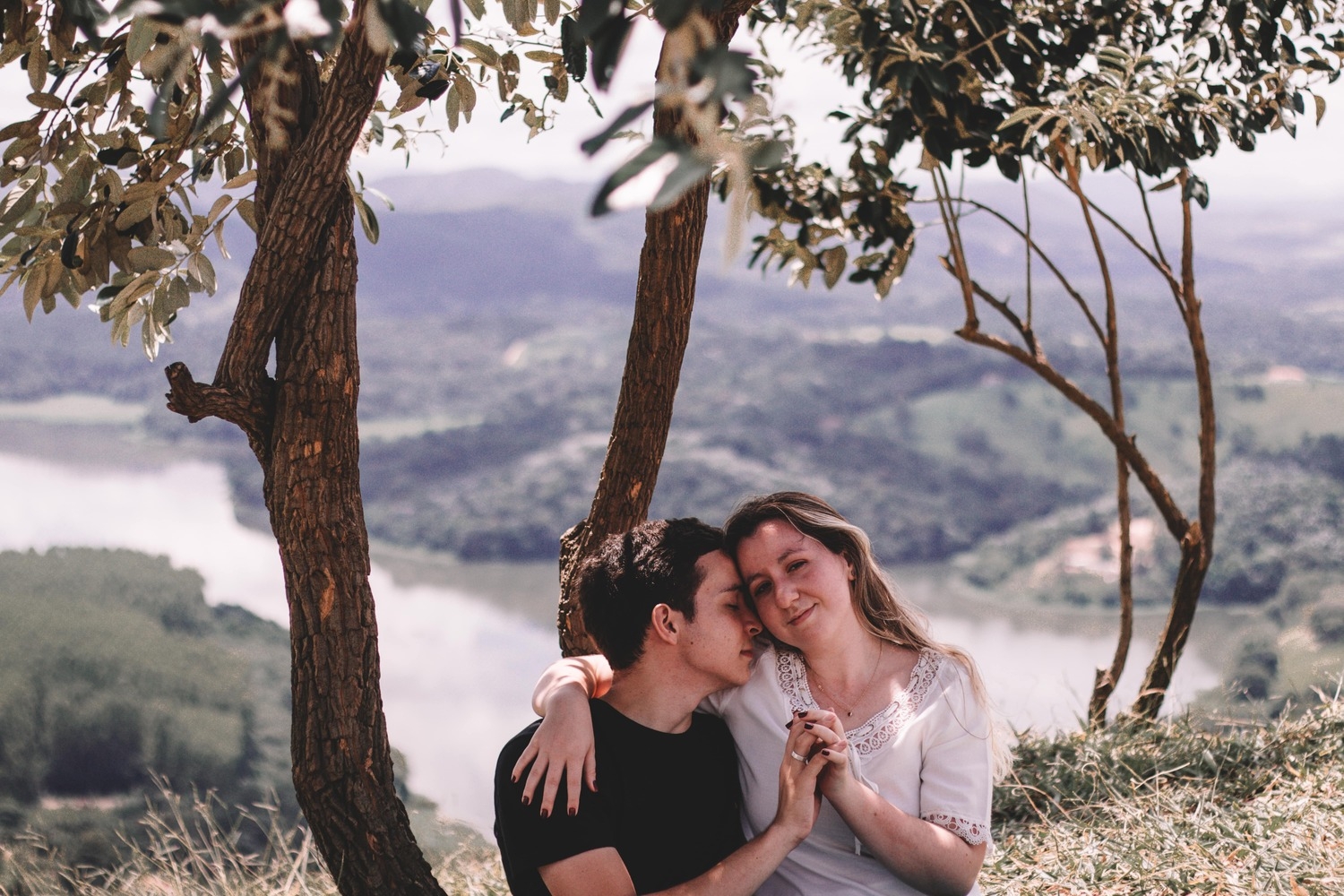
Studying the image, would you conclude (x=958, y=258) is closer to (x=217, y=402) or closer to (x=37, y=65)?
(x=217, y=402)

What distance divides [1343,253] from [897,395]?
3989mm

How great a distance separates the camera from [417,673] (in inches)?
276

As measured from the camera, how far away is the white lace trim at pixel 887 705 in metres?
1.61

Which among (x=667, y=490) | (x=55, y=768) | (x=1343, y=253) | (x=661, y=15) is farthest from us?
(x=1343, y=253)

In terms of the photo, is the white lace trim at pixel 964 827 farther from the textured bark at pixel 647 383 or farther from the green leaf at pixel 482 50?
the green leaf at pixel 482 50

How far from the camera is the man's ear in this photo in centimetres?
155

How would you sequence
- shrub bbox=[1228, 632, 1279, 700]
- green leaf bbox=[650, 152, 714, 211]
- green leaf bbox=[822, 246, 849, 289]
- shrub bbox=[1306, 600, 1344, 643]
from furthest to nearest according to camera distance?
shrub bbox=[1306, 600, 1344, 643]
shrub bbox=[1228, 632, 1279, 700]
green leaf bbox=[822, 246, 849, 289]
green leaf bbox=[650, 152, 714, 211]

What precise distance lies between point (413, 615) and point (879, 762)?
6101mm

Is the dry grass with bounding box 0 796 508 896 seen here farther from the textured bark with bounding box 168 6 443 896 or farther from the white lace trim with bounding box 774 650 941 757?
the white lace trim with bounding box 774 650 941 757

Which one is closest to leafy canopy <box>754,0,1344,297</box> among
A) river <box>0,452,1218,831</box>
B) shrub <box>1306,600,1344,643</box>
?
river <box>0,452,1218,831</box>

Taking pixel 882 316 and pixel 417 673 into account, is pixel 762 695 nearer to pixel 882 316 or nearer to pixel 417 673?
pixel 417 673

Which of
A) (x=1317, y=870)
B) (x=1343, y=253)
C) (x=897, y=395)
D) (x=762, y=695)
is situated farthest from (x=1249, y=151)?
(x=1343, y=253)

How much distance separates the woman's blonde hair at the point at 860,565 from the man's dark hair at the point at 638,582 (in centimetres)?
10

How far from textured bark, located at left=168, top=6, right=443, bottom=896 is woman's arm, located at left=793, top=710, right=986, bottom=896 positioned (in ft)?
2.80
